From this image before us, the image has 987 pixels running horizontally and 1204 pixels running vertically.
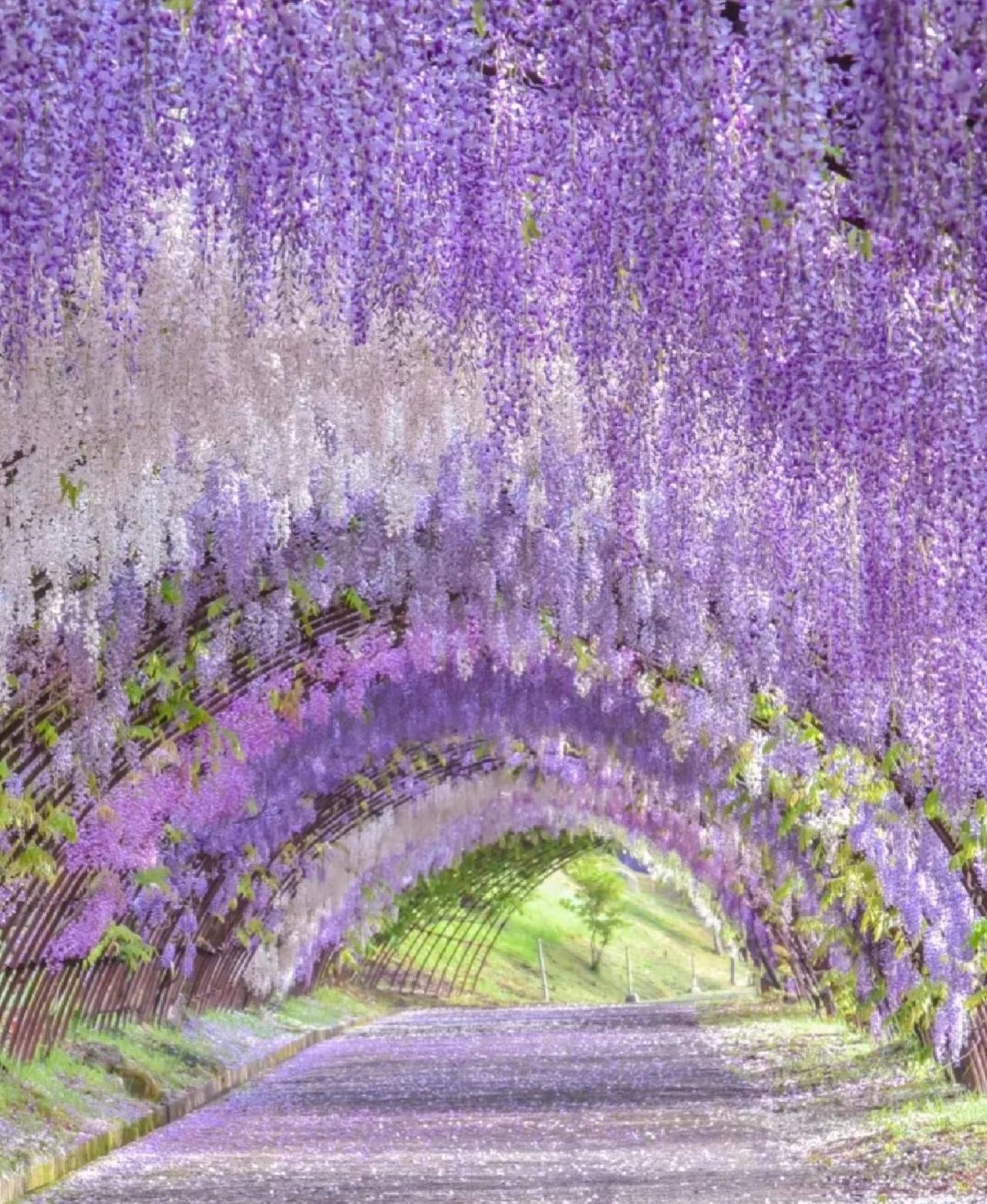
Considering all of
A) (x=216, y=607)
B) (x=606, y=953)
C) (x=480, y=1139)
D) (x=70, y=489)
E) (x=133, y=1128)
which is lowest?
(x=606, y=953)

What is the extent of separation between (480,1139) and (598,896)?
3914 cm

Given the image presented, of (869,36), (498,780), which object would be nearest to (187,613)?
(869,36)

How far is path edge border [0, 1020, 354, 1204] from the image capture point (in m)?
12.0

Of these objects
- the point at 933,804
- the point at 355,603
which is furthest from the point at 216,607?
the point at 933,804

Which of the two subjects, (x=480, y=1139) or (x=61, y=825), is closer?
(x=61, y=825)

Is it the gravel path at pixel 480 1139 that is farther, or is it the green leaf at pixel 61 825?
the green leaf at pixel 61 825

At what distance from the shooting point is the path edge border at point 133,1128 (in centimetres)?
1203

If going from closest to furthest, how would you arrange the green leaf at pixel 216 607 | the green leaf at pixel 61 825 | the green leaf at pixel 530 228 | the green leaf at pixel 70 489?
the green leaf at pixel 530 228 < the green leaf at pixel 70 489 < the green leaf at pixel 216 607 < the green leaf at pixel 61 825

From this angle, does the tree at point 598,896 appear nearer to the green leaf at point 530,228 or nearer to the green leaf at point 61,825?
the green leaf at point 61,825

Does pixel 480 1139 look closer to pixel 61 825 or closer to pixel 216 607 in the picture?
pixel 61 825

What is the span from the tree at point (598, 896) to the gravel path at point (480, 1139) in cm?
2731

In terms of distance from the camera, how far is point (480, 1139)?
47.8 ft

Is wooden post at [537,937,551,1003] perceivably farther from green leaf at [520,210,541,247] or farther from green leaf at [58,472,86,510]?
green leaf at [520,210,541,247]

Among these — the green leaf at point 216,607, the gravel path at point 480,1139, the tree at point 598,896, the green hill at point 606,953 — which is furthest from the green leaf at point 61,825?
the tree at point 598,896
